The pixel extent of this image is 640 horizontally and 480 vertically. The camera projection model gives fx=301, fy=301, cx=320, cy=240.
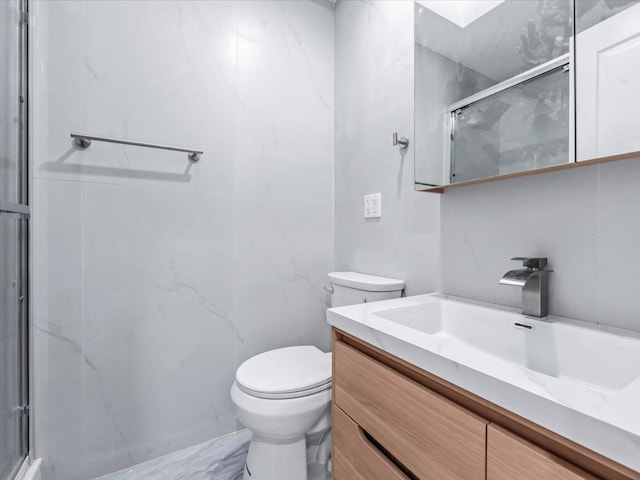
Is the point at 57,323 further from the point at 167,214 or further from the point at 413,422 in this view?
the point at 413,422

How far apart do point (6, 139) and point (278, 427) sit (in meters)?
1.30

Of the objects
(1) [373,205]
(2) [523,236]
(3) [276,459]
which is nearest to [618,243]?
(2) [523,236]

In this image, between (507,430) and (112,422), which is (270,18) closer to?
(507,430)

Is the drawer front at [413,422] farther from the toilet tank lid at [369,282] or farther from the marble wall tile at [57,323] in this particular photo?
the marble wall tile at [57,323]

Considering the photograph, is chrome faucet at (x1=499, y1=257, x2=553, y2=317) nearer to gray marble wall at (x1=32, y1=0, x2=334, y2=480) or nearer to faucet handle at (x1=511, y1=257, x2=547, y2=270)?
faucet handle at (x1=511, y1=257, x2=547, y2=270)

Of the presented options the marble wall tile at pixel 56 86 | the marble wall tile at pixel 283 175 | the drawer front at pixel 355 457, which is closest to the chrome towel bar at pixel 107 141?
the marble wall tile at pixel 56 86

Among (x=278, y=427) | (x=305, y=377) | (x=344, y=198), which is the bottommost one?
(x=278, y=427)

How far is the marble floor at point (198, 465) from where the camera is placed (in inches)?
48.5

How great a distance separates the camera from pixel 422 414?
0.59 metres

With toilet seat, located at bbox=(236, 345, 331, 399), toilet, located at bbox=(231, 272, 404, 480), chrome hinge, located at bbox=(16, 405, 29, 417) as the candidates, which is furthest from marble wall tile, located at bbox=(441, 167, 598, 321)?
chrome hinge, located at bbox=(16, 405, 29, 417)

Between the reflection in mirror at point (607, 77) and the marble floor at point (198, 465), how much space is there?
164 cm

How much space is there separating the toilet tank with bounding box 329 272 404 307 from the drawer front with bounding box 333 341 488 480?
447mm

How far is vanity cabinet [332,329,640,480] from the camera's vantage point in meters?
0.41

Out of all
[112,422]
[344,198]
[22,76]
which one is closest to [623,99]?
[344,198]
